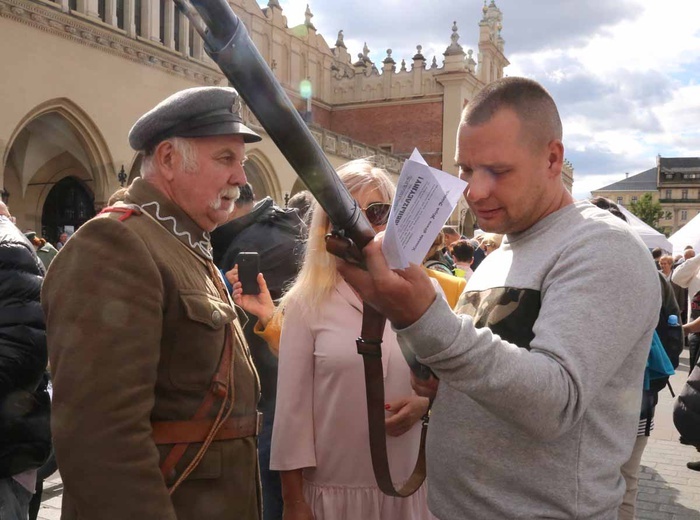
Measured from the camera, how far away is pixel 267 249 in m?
3.70

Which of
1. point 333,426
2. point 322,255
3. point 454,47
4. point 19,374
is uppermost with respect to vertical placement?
point 454,47

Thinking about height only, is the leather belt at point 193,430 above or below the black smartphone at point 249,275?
below

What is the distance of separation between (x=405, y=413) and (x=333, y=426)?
10.5 inches

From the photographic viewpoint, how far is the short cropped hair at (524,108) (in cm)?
151

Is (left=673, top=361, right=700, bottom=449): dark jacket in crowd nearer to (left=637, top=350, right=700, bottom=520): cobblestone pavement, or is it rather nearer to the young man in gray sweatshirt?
the young man in gray sweatshirt

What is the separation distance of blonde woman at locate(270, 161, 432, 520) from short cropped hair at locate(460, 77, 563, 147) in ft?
2.74

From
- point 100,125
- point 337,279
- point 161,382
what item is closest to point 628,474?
point 337,279

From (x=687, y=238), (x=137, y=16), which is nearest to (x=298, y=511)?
(x=687, y=238)

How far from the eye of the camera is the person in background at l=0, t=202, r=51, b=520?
2480 millimetres

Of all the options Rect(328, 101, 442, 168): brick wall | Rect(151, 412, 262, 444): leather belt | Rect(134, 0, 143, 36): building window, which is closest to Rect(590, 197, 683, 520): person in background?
Rect(151, 412, 262, 444): leather belt

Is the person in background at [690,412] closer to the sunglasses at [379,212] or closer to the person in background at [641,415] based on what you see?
the person in background at [641,415]

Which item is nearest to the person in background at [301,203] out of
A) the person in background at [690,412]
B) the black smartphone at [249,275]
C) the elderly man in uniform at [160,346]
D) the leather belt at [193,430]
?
the black smartphone at [249,275]

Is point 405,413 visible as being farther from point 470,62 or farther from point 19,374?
point 470,62

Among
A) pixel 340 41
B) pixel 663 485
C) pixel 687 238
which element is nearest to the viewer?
pixel 663 485
